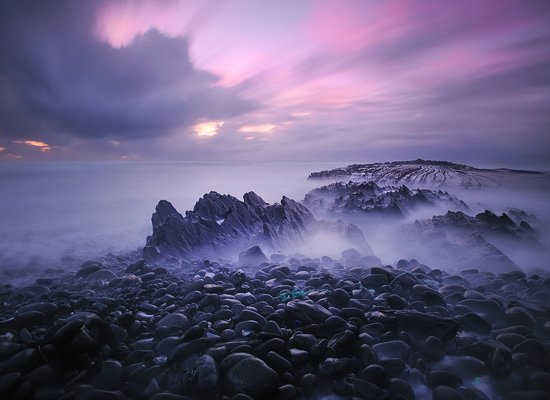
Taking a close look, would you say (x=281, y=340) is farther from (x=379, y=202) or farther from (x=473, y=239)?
(x=379, y=202)

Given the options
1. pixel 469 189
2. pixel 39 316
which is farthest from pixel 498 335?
pixel 469 189

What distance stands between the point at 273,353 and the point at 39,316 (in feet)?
13.8

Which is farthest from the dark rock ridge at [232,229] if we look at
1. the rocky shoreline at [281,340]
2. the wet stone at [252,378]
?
the wet stone at [252,378]

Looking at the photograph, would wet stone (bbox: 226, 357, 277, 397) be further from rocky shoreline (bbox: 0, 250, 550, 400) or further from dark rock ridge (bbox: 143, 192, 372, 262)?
dark rock ridge (bbox: 143, 192, 372, 262)

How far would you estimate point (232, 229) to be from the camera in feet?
34.8

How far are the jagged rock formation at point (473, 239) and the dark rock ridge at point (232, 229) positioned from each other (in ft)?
7.03

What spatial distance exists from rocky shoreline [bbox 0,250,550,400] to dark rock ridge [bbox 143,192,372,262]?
2874 mm

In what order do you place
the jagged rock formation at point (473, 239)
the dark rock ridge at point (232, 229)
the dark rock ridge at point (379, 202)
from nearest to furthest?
1. the jagged rock formation at point (473, 239)
2. the dark rock ridge at point (232, 229)
3. the dark rock ridge at point (379, 202)

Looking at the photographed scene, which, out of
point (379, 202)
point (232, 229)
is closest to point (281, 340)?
point (232, 229)

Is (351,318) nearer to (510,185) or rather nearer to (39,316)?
(39,316)

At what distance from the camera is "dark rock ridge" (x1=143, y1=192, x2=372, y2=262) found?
934 centimetres

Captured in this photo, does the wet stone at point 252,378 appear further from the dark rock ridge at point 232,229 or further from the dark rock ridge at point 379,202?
the dark rock ridge at point 379,202

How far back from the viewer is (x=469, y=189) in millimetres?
22922

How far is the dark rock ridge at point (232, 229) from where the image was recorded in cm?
934
